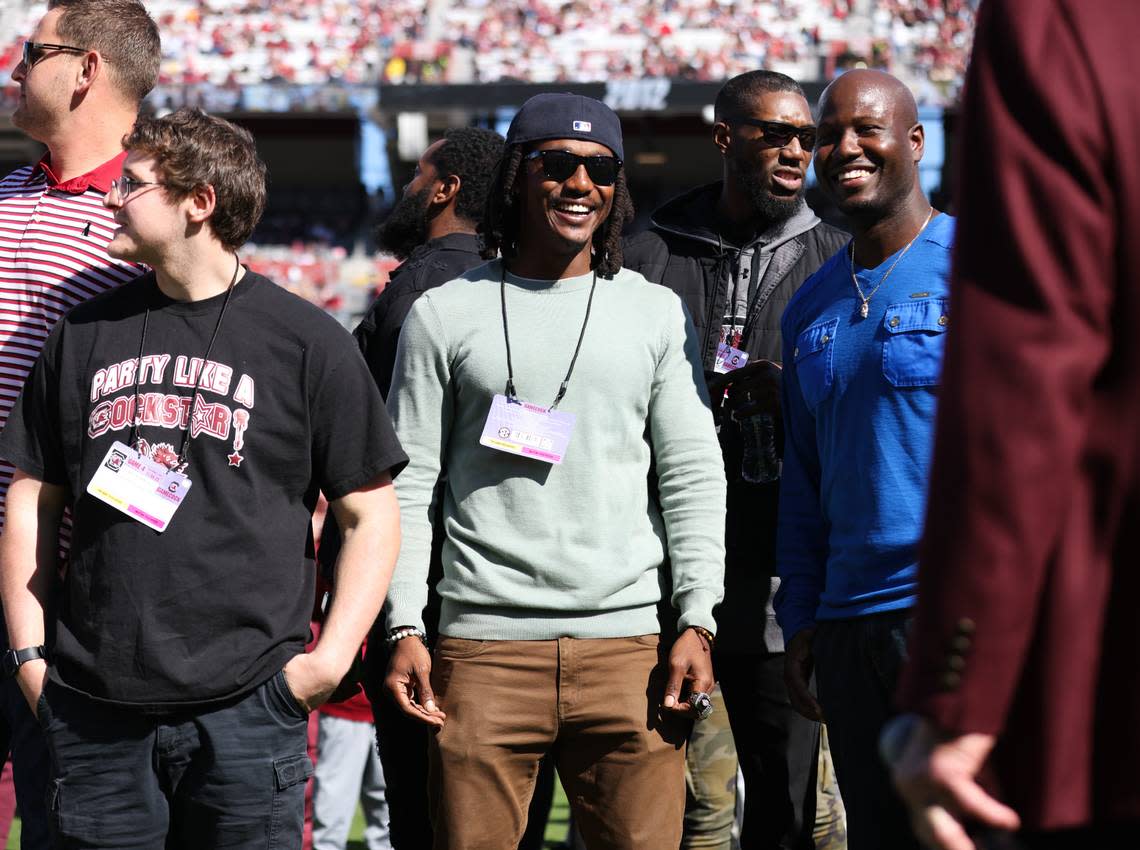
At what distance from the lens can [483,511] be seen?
3.18 metres

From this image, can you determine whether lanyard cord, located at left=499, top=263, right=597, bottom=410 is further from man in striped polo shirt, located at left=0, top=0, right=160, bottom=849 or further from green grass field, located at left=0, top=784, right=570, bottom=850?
green grass field, located at left=0, top=784, right=570, bottom=850

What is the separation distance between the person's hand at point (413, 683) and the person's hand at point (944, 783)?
1.74 m

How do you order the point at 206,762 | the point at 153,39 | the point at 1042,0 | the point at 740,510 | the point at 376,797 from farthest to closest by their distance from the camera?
the point at 376,797 → the point at 740,510 → the point at 153,39 → the point at 206,762 → the point at 1042,0

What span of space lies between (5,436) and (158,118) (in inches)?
28.9

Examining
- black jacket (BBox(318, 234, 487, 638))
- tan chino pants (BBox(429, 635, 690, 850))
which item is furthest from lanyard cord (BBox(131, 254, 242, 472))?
black jacket (BBox(318, 234, 487, 638))

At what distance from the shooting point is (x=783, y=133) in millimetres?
4023

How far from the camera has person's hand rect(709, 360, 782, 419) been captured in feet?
12.0

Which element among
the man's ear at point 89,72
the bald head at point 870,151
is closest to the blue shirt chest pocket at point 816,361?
the bald head at point 870,151

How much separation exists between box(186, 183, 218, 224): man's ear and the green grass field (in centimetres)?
364

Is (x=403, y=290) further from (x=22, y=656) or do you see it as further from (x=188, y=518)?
(x=22, y=656)

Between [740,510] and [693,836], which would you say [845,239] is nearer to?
[740,510]

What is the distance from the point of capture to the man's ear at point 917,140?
3.26 m

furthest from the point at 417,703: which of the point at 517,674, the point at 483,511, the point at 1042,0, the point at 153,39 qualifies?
the point at 1042,0

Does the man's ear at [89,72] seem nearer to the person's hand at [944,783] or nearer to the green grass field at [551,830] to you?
the person's hand at [944,783]
